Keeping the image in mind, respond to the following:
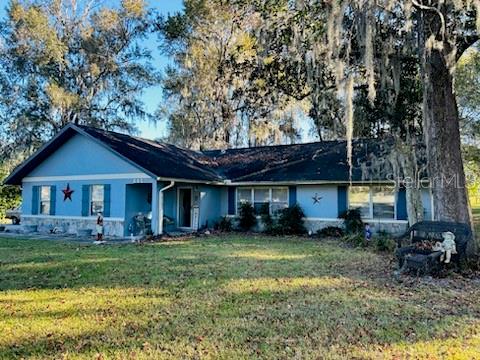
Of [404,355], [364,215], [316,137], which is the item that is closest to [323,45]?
[364,215]

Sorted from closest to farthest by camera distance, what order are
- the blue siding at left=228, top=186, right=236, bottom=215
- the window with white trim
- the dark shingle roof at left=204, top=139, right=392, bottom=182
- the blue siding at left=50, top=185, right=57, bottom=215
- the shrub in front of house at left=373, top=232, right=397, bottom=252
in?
the shrub in front of house at left=373, top=232, right=397, bottom=252 < the dark shingle roof at left=204, top=139, right=392, bottom=182 < the window with white trim < the blue siding at left=50, top=185, right=57, bottom=215 < the blue siding at left=228, top=186, right=236, bottom=215

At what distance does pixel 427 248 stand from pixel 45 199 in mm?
14740

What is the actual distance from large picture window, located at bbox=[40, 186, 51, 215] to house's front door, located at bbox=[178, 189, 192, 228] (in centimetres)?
528

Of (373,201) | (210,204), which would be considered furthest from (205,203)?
(373,201)

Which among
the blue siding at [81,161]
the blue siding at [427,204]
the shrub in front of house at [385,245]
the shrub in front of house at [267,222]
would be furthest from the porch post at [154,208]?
the blue siding at [427,204]

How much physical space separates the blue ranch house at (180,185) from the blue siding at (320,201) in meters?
Answer: 0.04

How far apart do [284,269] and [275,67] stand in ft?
24.9

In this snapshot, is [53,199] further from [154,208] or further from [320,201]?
[320,201]

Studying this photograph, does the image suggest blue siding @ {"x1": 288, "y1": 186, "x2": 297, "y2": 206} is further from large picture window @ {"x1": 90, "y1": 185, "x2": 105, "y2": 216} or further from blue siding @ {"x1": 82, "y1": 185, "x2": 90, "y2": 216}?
blue siding @ {"x1": 82, "y1": 185, "x2": 90, "y2": 216}

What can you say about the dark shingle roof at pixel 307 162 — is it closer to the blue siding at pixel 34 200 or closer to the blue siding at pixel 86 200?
the blue siding at pixel 86 200

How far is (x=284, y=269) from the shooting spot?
806cm

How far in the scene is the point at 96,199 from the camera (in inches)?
617

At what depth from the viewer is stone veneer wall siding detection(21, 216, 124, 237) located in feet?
48.2

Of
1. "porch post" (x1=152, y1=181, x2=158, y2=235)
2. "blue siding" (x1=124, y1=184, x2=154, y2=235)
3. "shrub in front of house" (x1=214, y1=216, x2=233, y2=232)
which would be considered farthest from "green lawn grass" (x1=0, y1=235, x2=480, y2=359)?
"shrub in front of house" (x1=214, y1=216, x2=233, y2=232)
